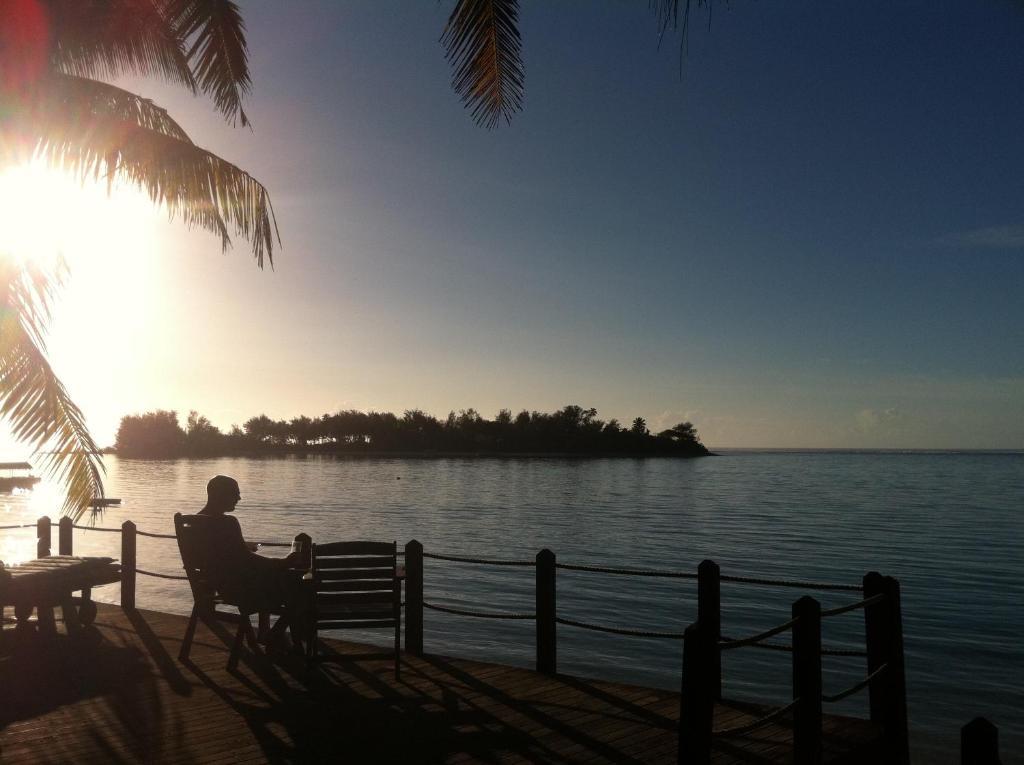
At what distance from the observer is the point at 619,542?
4016 centimetres

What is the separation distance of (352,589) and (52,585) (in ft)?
11.0

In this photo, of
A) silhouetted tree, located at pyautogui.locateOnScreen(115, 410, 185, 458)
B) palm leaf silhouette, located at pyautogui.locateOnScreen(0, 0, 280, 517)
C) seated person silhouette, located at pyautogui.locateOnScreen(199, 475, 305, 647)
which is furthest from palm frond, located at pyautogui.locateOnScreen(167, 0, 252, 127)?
silhouetted tree, located at pyautogui.locateOnScreen(115, 410, 185, 458)

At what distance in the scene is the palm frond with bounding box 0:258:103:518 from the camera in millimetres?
8938

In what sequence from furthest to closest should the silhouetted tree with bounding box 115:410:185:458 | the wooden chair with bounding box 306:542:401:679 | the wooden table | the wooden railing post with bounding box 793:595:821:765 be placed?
1. the silhouetted tree with bounding box 115:410:185:458
2. the wooden table
3. the wooden chair with bounding box 306:542:401:679
4. the wooden railing post with bounding box 793:595:821:765

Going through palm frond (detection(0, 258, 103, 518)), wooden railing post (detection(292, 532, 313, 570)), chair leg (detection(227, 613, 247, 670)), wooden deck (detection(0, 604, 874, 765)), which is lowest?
wooden deck (detection(0, 604, 874, 765))

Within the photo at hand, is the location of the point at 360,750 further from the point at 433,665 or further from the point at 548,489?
the point at 548,489

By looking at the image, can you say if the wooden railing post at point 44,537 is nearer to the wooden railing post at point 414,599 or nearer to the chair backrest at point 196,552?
the chair backrest at point 196,552

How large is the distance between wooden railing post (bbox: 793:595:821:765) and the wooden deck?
367 mm

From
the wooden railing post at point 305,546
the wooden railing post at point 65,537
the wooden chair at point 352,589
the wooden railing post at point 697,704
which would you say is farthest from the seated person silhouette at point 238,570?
the wooden railing post at point 65,537

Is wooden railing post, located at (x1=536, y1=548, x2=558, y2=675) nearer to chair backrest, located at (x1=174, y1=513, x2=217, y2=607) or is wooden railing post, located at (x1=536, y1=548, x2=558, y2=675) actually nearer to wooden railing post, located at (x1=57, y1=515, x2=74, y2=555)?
chair backrest, located at (x1=174, y1=513, x2=217, y2=607)

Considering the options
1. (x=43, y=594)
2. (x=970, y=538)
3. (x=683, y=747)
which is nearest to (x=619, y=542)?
(x=970, y=538)

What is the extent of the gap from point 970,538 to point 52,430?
43.8 meters

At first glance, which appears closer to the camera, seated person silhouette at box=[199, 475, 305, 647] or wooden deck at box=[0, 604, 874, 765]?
wooden deck at box=[0, 604, 874, 765]

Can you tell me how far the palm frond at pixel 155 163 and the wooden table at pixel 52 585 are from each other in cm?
408
